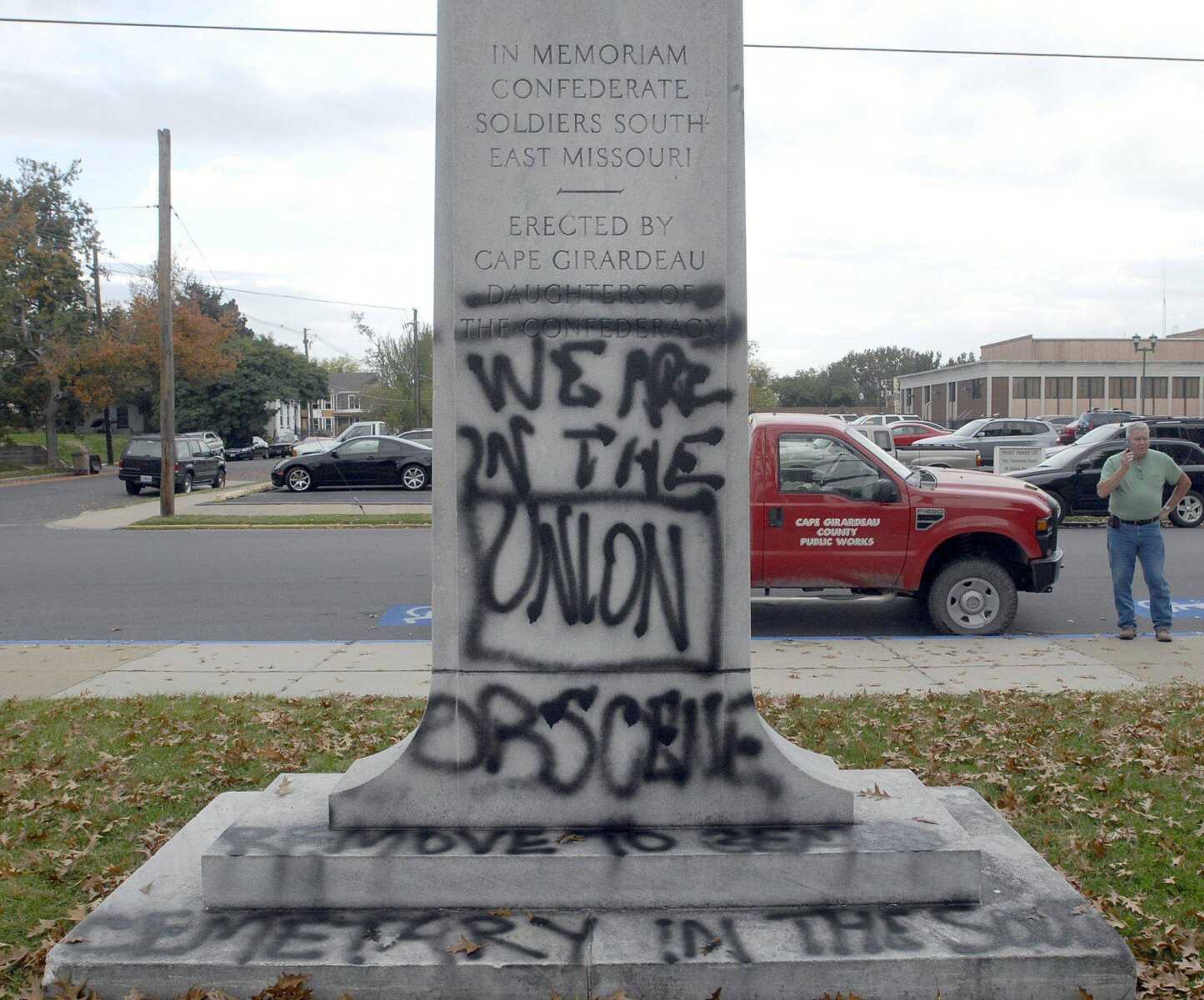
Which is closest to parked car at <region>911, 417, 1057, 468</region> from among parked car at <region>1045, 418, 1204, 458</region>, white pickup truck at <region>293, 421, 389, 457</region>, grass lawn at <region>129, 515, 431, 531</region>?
parked car at <region>1045, 418, 1204, 458</region>

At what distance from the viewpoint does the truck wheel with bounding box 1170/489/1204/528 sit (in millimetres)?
19500

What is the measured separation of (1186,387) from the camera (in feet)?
270

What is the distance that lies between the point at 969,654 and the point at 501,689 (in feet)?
20.9

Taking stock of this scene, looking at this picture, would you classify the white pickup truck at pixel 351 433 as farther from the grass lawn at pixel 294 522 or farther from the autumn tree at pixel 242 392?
the grass lawn at pixel 294 522

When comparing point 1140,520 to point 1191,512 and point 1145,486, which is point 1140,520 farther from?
point 1191,512

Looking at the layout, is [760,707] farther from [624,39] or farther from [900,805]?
[624,39]

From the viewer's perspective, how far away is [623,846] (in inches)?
159

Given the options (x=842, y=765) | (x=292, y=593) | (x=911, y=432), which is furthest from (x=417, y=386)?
(x=842, y=765)

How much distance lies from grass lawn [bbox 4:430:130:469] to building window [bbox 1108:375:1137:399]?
6575cm

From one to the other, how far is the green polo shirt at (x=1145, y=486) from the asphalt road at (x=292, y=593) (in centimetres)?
138

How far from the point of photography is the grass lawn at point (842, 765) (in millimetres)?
4488

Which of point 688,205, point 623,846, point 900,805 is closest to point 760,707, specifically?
point 900,805

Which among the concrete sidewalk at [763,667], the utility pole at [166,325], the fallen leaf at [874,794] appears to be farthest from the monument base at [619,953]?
the utility pole at [166,325]

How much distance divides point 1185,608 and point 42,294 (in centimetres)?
4650
